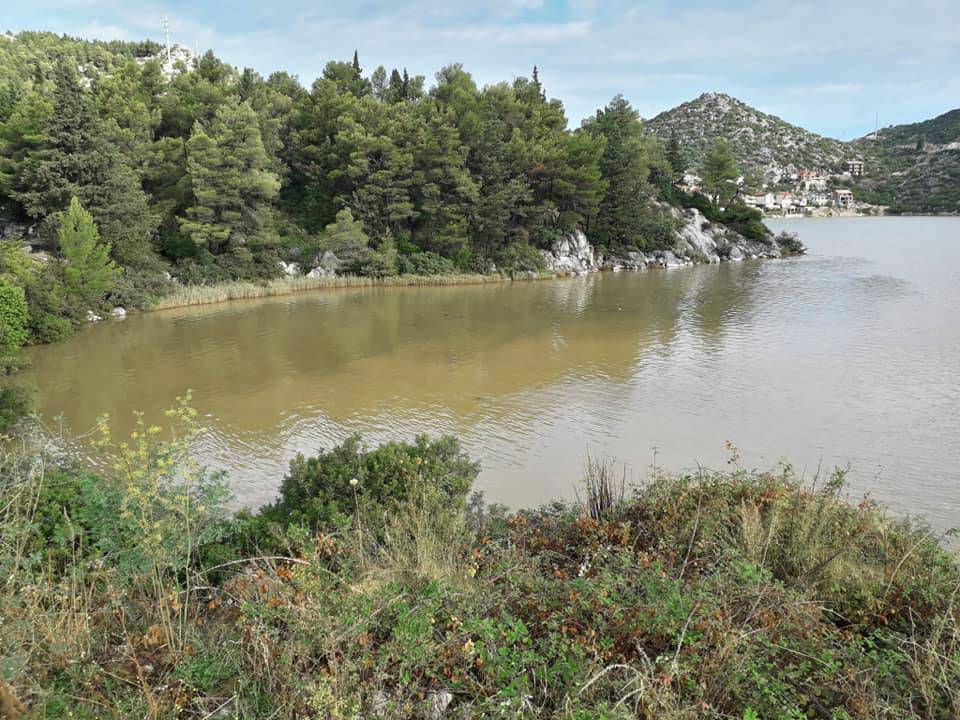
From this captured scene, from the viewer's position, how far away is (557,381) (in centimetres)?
1201

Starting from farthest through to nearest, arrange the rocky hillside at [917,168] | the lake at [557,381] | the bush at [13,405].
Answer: the rocky hillside at [917,168], the lake at [557,381], the bush at [13,405]

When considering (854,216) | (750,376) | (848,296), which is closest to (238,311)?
(750,376)

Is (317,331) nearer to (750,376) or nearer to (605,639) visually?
(750,376)

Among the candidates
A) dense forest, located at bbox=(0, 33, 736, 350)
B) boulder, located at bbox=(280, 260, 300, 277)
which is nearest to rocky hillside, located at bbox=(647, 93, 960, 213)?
dense forest, located at bbox=(0, 33, 736, 350)

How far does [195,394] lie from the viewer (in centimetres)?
1138

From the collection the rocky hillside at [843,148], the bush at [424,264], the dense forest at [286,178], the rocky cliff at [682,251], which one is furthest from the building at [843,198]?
the bush at [424,264]

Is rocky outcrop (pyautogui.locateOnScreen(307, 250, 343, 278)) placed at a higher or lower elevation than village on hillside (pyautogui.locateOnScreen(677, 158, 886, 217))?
lower

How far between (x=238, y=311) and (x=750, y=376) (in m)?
15.9

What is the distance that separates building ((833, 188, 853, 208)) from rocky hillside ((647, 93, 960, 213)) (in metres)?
2.82

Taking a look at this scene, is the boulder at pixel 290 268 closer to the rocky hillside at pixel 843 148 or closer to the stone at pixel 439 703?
the stone at pixel 439 703

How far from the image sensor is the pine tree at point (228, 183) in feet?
77.3

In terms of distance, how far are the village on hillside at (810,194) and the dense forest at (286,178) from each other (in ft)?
192

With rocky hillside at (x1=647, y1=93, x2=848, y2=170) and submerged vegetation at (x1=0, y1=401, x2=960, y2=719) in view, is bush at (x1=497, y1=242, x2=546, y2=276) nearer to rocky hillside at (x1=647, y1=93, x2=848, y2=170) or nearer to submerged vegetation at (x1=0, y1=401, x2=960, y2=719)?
submerged vegetation at (x1=0, y1=401, x2=960, y2=719)

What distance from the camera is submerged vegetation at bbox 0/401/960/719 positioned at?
2477mm
